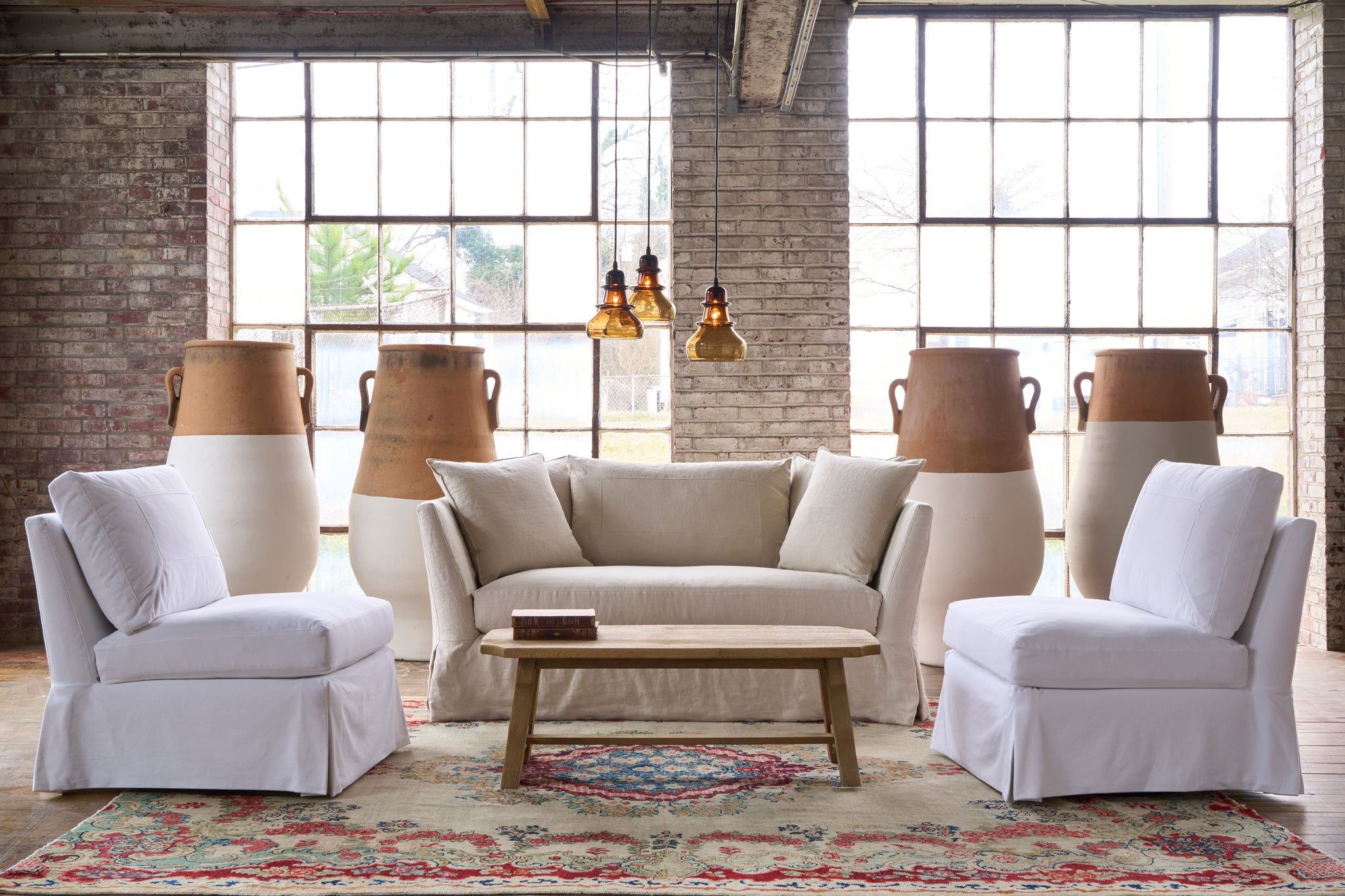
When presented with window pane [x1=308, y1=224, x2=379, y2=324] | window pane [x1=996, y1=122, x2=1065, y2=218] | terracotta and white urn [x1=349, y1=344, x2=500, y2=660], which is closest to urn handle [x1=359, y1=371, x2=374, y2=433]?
terracotta and white urn [x1=349, y1=344, x2=500, y2=660]

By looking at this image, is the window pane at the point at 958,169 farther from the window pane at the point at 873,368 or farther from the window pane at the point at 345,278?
the window pane at the point at 345,278

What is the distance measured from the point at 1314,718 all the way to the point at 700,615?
2.09 m

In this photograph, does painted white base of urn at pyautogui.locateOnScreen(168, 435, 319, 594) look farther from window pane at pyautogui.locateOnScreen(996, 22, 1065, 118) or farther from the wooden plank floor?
window pane at pyautogui.locateOnScreen(996, 22, 1065, 118)

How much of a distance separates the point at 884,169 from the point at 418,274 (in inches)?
95.3

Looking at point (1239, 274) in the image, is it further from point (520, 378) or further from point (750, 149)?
point (520, 378)

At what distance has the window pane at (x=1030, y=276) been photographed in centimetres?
532

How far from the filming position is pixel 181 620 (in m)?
2.69

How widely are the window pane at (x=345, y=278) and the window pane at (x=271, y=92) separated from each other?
0.66m

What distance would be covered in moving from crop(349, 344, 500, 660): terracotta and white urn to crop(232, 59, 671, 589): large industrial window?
2.79 feet

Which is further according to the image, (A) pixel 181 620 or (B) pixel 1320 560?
(B) pixel 1320 560

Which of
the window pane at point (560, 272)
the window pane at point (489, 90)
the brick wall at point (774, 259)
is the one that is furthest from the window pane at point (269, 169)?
the brick wall at point (774, 259)

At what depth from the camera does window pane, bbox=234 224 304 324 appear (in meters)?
5.37

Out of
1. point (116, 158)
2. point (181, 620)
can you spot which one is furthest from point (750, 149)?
point (181, 620)

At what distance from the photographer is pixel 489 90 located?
535 cm
